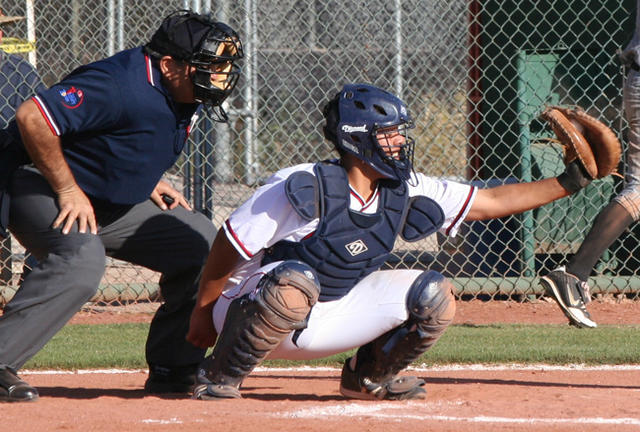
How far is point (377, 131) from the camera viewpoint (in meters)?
3.65

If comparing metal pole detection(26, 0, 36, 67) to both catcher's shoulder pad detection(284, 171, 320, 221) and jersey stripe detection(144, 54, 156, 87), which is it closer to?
jersey stripe detection(144, 54, 156, 87)

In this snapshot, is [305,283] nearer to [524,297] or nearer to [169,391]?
[169,391]

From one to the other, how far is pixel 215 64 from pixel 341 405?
134cm

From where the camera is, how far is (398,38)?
310 inches

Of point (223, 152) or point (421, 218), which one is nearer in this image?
point (421, 218)

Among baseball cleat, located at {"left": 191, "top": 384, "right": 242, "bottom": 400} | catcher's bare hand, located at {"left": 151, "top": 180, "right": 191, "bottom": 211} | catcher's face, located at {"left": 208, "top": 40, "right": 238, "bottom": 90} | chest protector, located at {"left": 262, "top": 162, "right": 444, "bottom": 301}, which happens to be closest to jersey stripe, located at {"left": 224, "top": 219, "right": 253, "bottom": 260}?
chest protector, located at {"left": 262, "top": 162, "right": 444, "bottom": 301}

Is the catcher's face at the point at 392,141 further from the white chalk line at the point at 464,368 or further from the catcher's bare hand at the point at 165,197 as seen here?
the white chalk line at the point at 464,368

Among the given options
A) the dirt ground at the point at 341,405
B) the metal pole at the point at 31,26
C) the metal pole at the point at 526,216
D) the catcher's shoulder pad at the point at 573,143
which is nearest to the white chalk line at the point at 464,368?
the dirt ground at the point at 341,405

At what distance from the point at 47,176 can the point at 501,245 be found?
14.9 feet

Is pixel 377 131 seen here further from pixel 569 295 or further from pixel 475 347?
pixel 475 347

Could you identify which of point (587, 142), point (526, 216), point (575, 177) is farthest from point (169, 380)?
point (526, 216)

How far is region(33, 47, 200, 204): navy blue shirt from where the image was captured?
362 centimetres

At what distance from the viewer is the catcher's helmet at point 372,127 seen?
12.0 ft

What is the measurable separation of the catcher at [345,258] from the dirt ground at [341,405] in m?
0.19
